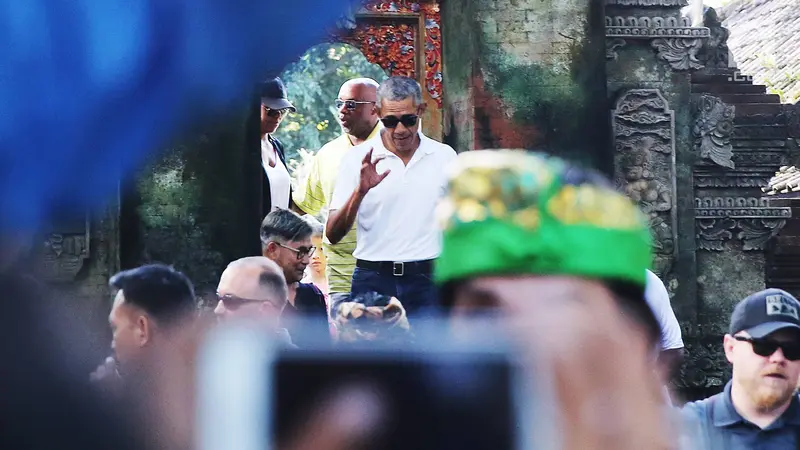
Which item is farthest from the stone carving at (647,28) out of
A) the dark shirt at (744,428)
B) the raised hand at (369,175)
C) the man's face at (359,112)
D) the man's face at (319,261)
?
the dark shirt at (744,428)

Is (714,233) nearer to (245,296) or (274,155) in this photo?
(274,155)

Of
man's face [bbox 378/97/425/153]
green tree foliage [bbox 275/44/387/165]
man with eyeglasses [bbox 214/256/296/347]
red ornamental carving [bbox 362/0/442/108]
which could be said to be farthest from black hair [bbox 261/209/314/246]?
green tree foliage [bbox 275/44/387/165]

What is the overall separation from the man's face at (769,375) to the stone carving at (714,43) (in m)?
5.55

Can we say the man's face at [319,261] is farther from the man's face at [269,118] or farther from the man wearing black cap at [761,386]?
the man wearing black cap at [761,386]

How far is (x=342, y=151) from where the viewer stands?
605cm

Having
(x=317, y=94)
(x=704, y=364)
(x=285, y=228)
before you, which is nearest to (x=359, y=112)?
(x=285, y=228)

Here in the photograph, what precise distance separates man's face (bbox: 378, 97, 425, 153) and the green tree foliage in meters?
15.0

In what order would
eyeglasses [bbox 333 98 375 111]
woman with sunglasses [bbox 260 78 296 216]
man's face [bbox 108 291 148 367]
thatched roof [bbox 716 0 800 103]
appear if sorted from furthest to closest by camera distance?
thatched roof [bbox 716 0 800 103], eyeglasses [bbox 333 98 375 111], woman with sunglasses [bbox 260 78 296 216], man's face [bbox 108 291 148 367]

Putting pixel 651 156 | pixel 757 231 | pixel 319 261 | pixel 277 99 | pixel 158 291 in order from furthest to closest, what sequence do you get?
pixel 757 231 → pixel 651 156 → pixel 319 261 → pixel 277 99 → pixel 158 291

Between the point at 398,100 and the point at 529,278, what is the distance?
3.74 meters

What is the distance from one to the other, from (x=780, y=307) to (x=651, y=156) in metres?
5.19

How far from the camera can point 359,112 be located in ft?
19.0

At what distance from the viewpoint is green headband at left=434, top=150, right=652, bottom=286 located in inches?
44.8

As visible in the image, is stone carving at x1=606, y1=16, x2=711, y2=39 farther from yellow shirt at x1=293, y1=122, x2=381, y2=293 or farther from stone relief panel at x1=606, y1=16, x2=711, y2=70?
yellow shirt at x1=293, y1=122, x2=381, y2=293
